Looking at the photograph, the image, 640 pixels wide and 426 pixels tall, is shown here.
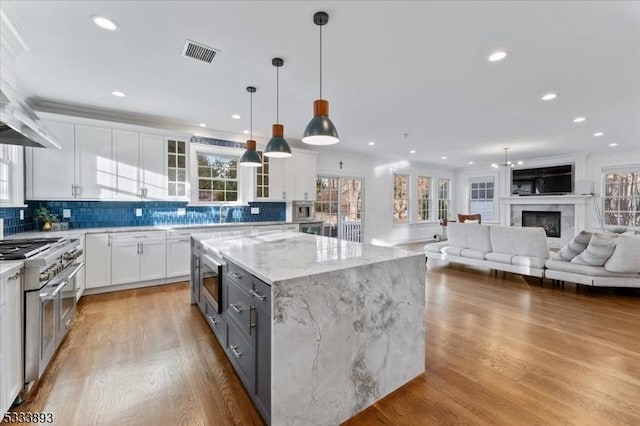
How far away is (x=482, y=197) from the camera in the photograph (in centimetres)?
998

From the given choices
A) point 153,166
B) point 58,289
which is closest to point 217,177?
point 153,166

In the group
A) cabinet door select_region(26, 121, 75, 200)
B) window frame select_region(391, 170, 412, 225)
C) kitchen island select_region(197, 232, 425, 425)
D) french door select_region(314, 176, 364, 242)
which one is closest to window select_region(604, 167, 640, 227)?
window frame select_region(391, 170, 412, 225)

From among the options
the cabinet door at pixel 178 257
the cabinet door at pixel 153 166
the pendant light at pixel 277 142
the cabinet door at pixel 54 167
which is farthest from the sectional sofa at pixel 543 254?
the cabinet door at pixel 54 167

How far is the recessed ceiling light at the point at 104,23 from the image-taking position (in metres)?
2.18

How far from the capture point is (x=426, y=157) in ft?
27.3

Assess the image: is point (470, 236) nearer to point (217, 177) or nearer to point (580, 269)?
point (580, 269)

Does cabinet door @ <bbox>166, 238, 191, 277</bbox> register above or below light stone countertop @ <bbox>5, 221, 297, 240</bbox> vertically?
below

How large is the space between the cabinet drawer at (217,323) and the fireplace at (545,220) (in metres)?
8.96

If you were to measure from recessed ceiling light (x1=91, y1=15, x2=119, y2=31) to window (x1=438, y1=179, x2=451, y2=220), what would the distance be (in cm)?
986

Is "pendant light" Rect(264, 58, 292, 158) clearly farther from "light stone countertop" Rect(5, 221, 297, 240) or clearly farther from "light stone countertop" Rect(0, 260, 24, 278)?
"light stone countertop" Rect(5, 221, 297, 240)

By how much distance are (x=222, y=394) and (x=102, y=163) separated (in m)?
3.91

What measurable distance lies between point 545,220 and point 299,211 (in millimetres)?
7443

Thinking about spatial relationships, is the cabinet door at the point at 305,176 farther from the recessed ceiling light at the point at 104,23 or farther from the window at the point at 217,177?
the recessed ceiling light at the point at 104,23

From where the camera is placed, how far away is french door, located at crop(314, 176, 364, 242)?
286 inches
